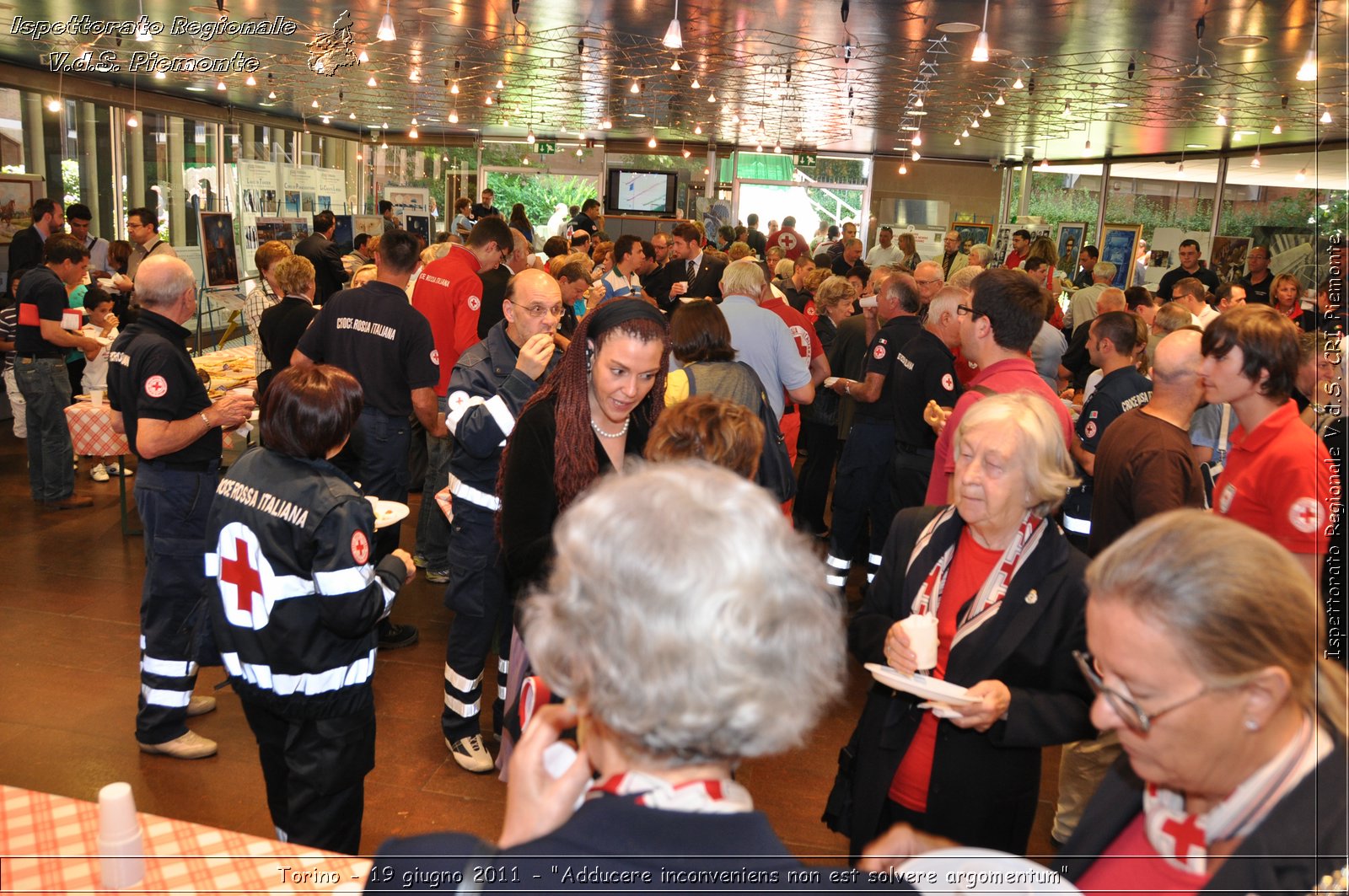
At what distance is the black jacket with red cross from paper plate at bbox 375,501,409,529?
1.39ft

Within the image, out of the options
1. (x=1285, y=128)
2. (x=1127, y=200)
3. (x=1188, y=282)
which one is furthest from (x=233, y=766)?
(x=1127, y=200)

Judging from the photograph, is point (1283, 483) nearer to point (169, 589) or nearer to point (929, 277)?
point (169, 589)

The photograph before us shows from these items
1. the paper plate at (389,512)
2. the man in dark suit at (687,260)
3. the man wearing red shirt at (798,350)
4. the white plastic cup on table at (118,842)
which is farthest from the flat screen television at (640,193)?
the white plastic cup on table at (118,842)

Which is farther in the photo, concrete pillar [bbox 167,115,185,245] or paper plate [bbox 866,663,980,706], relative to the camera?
concrete pillar [bbox 167,115,185,245]

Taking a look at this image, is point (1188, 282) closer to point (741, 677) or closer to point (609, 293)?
point (609, 293)

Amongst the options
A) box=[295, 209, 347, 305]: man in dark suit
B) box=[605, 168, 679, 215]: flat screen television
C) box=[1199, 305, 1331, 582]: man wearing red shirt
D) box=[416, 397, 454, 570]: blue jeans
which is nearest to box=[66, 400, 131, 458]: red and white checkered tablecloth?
box=[416, 397, 454, 570]: blue jeans

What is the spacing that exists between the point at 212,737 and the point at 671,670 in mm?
3540

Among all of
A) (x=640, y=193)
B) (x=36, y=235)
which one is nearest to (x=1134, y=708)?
(x=36, y=235)

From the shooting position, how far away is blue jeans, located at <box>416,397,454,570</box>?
5.44 m

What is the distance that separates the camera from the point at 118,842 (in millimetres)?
1509

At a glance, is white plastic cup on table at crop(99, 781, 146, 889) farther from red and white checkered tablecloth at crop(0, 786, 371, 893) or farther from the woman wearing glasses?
the woman wearing glasses

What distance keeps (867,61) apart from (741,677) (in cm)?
973

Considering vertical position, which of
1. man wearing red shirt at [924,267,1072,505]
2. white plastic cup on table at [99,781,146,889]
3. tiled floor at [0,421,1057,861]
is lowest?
tiled floor at [0,421,1057,861]

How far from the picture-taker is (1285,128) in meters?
12.1
